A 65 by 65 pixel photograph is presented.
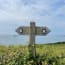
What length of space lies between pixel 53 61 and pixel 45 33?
1487 mm

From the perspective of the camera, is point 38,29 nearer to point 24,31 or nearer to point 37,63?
point 24,31

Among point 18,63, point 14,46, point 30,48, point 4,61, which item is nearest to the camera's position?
point 18,63

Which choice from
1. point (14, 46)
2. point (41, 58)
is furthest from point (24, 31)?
point (14, 46)

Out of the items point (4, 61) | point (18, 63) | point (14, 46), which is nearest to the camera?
point (18, 63)

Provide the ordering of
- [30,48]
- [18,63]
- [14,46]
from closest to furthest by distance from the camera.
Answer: [18,63] < [30,48] < [14,46]

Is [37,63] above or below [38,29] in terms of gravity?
below

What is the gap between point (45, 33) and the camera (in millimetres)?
9188

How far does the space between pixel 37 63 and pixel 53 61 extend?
42cm

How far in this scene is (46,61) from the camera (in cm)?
779

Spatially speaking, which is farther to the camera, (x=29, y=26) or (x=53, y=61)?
(x=29, y=26)

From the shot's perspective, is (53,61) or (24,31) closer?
(53,61)

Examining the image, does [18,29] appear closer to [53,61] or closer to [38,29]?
[38,29]

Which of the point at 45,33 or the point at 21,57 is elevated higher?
the point at 45,33

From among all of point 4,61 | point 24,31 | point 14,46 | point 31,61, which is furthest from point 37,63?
point 14,46
